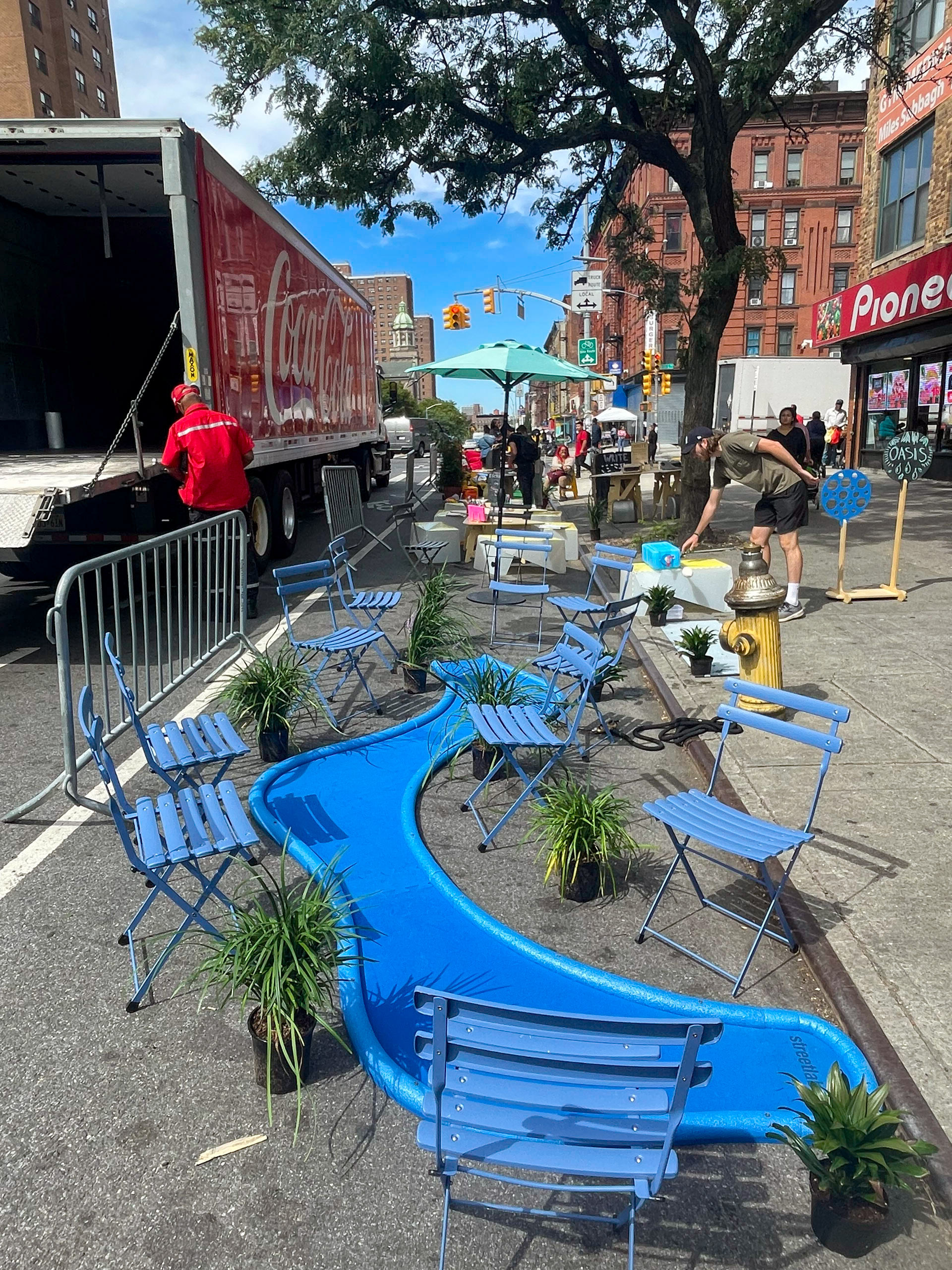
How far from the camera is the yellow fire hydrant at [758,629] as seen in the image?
5.80 m

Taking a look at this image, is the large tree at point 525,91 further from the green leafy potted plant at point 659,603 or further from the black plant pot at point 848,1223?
the black plant pot at point 848,1223

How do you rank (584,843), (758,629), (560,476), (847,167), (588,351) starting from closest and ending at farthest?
Answer: (584,843) < (758,629) < (560,476) < (588,351) < (847,167)

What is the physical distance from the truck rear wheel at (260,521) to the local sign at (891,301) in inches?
563

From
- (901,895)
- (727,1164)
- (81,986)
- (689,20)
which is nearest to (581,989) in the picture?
(727,1164)

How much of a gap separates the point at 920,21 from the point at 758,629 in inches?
779

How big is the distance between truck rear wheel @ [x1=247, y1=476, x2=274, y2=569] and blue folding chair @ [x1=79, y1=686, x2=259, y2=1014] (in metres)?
7.11

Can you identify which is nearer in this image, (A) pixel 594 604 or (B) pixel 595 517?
(A) pixel 594 604

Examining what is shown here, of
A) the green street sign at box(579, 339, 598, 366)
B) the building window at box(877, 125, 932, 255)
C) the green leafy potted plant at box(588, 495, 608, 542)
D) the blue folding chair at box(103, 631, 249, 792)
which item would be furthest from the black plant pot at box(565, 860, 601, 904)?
the green street sign at box(579, 339, 598, 366)

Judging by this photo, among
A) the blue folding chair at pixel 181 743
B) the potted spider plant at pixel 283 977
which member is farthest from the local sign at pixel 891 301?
the potted spider plant at pixel 283 977

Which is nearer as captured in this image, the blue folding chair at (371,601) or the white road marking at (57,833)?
the white road marking at (57,833)

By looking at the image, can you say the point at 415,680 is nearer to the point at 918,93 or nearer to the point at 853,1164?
the point at 853,1164

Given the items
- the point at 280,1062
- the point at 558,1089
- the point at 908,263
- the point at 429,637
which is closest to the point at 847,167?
the point at 908,263

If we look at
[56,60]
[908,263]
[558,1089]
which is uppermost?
[56,60]

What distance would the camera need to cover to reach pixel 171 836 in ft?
10.8
